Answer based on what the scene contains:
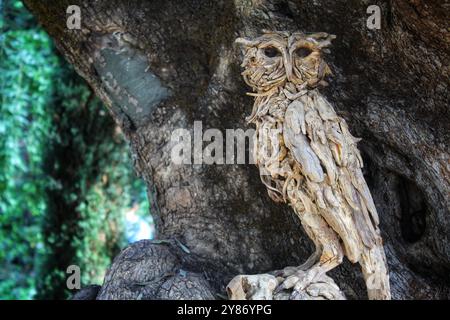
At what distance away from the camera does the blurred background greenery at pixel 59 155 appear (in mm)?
7043

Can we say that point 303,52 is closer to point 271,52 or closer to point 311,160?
point 271,52

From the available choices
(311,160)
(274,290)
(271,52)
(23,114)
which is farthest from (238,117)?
(23,114)

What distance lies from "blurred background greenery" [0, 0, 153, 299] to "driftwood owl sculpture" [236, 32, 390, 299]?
396 cm

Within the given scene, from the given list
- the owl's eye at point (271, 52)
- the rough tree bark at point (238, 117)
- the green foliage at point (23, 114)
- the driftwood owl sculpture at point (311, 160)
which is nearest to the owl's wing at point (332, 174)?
the driftwood owl sculpture at point (311, 160)

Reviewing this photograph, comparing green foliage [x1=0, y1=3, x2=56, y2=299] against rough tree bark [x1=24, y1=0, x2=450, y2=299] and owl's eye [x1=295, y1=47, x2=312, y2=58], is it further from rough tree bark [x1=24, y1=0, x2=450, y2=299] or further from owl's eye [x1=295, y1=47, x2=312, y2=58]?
owl's eye [x1=295, y1=47, x2=312, y2=58]

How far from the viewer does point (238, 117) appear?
412 cm

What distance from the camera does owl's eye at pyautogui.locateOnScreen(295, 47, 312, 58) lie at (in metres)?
3.35

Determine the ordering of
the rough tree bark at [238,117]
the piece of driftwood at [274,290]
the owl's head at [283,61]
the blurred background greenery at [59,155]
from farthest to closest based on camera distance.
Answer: the blurred background greenery at [59,155] → the rough tree bark at [238,117] → the owl's head at [283,61] → the piece of driftwood at [274,290]

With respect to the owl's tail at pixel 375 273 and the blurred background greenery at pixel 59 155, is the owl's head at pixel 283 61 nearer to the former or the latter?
the owl's tail at pixel 375 273

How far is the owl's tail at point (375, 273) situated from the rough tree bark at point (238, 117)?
56 centimetres

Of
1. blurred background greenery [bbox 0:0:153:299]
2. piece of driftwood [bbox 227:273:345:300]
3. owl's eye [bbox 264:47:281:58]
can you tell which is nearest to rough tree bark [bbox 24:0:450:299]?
piece of driftwood [bbox 227:273:345:300]

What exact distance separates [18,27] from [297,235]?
4268 millimetres
